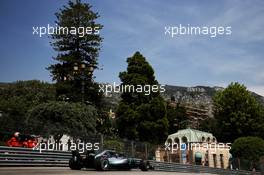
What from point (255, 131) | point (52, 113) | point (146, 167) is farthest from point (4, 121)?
point (255, 131)

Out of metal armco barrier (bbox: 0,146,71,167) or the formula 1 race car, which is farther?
the formula 1 race car

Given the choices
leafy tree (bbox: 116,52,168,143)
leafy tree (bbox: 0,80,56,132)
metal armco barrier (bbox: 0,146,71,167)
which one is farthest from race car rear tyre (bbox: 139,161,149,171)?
leafy tree (bbox: 0,80,56,132)

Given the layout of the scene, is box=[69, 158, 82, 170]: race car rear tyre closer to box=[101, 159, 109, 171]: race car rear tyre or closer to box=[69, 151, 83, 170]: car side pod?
box=[69, 151, 83, 170]: car side pod

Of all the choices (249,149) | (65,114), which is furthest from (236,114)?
(65,114)

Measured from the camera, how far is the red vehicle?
23078 millimetres

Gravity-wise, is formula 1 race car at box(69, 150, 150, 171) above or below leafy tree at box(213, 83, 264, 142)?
below

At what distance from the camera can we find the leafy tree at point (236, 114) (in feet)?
244

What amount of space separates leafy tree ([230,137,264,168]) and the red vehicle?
42.0 metres

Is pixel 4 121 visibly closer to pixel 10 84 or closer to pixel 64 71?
pixel 64 71

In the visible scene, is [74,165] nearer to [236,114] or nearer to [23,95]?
[236,114]

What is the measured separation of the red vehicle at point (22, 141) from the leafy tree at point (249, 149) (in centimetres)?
4202

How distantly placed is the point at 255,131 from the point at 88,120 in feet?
120

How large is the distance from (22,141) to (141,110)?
3020cm

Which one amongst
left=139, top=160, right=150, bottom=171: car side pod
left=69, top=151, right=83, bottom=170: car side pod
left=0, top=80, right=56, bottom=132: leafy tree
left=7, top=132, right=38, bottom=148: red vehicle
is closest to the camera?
left=7, top=132, right=38, bottom=148: red vehicle
